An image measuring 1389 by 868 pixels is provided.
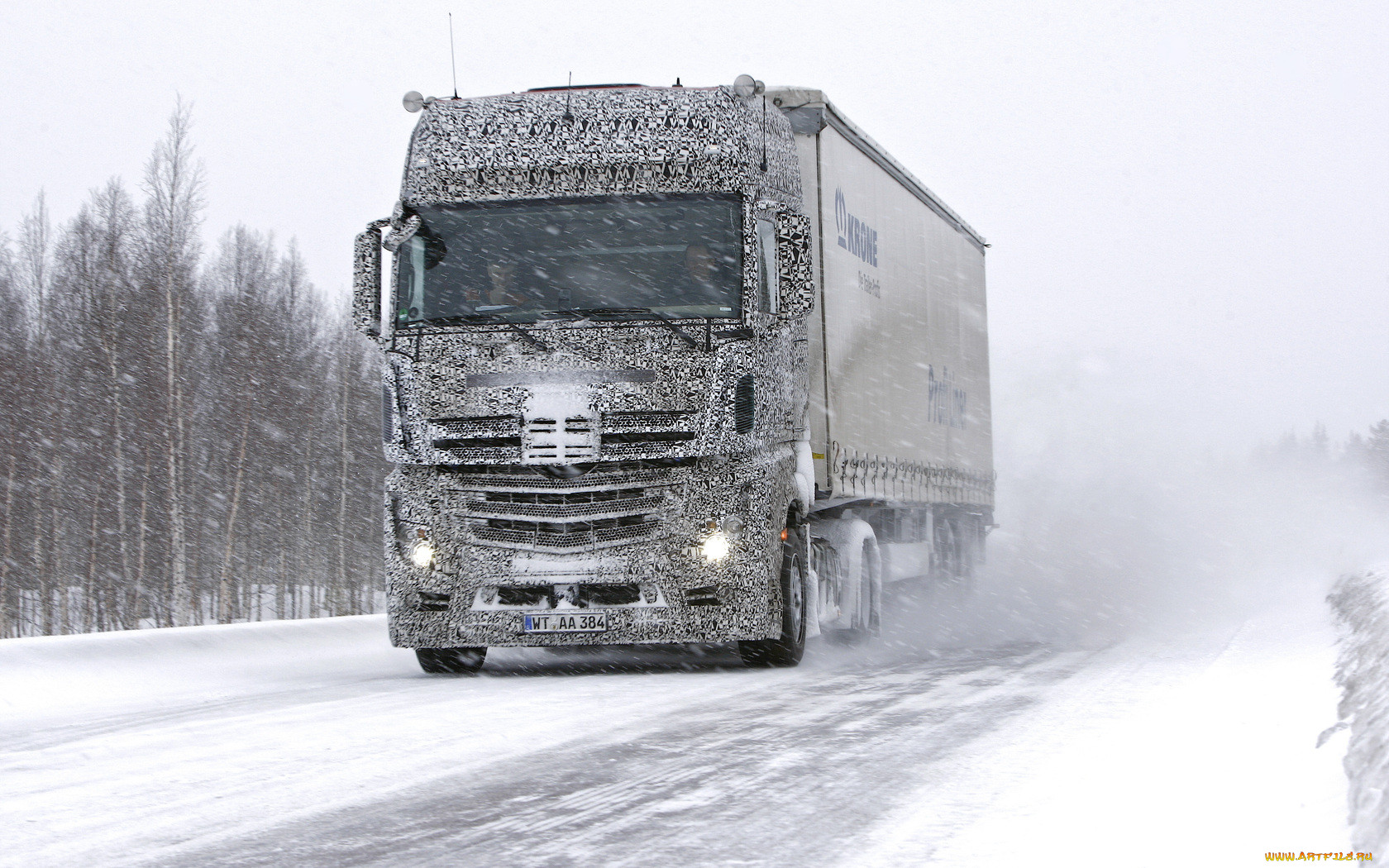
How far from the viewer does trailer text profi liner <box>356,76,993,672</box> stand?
9.24 m

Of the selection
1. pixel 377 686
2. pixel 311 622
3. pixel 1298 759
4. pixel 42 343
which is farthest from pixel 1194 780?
pixel 42 343

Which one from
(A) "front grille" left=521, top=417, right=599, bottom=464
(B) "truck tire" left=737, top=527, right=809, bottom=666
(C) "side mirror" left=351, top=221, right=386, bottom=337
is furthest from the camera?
(B) "truck tire" left=737, top=527, right=809, bottom=666

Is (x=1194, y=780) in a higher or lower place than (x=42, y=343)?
lower

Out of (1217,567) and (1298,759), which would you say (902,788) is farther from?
(1217,567)

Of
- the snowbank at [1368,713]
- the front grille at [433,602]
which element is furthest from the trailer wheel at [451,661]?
the snowbank at [1368,713]

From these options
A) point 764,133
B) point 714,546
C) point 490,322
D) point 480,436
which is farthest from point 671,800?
point 764,133

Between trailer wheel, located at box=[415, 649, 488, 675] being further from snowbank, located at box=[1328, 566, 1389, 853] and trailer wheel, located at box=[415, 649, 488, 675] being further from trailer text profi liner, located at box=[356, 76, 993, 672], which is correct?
snowbank, located at box=[1328, 566, 1389, 853]

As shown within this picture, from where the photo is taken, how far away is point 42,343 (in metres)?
42.6

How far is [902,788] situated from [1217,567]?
21076 mm

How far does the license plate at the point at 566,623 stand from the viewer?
9.33 meters

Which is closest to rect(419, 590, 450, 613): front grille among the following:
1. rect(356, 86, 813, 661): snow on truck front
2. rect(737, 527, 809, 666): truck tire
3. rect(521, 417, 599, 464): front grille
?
rect(356, 86, 813, 661): snow on truck front

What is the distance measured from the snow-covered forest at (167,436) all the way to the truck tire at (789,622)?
24050 millimetres

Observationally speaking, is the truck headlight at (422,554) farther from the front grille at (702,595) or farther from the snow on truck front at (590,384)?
the front grille at (702,595)

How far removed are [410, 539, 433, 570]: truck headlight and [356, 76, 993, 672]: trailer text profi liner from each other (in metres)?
0.01
